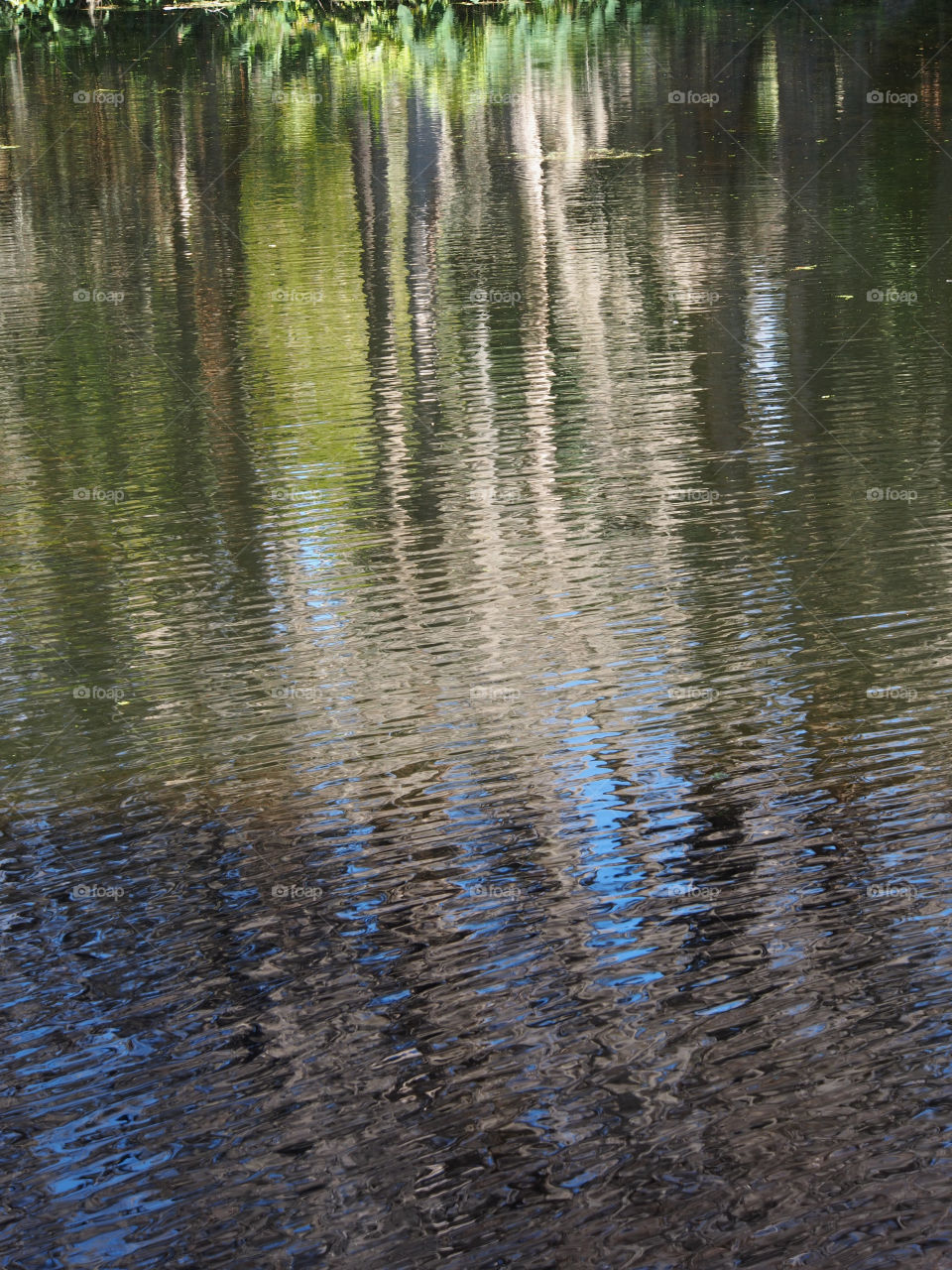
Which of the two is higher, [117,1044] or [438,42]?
[438,42]

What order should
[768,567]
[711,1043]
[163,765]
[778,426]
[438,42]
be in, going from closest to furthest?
[711,1043] < [163,765] < [768,567] < [778,426] < [438,42]

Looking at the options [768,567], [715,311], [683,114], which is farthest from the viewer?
[683,114]

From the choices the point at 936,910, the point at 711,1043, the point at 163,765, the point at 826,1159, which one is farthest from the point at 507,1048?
the point at 163,765

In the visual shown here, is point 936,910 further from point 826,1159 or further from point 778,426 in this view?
point 778,426

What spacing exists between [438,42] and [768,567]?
2662cm

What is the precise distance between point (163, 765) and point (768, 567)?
9.83ft

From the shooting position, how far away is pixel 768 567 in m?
7.41

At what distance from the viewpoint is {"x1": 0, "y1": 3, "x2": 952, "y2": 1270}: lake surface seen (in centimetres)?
384

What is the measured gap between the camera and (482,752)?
5.82 meters

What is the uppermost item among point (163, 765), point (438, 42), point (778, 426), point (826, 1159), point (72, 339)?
point (438, 42)

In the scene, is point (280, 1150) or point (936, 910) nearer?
point (280, 1150)

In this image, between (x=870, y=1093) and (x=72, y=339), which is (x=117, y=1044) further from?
(x=72, y=339)

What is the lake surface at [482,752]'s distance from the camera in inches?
151

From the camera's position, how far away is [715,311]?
11.7 metres
